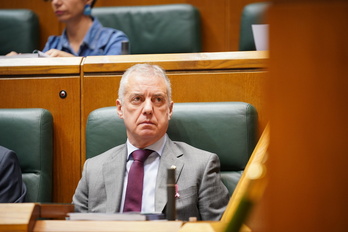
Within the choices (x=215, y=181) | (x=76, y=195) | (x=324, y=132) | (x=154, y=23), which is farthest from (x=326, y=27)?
(x=154, y=23)

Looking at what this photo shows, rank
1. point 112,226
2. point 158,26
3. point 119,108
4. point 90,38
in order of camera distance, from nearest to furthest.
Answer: point 112,226, point 119,108, point 90,38, point 158,26

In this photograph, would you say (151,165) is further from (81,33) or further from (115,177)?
(81,33)

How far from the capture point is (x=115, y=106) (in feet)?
4.62

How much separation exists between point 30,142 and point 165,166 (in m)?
0.35

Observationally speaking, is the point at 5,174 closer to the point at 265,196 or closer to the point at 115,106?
the point at 115,106

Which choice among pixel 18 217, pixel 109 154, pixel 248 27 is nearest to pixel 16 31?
pixel 248 27

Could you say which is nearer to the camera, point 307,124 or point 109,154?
point 307,124

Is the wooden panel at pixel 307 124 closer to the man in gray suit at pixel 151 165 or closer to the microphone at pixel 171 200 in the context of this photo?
the microphone at pixel 171 200

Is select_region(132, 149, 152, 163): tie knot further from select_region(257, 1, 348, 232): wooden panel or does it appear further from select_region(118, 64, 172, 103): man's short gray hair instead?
select_region(257, 1, 348, 232): wooden panel

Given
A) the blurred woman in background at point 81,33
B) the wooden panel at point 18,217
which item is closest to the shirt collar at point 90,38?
the blurred woman in background at point 81,33

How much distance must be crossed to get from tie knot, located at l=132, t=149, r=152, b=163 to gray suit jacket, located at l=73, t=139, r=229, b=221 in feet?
0.08

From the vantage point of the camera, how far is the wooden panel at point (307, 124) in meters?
0.27

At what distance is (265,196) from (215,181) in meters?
0.96

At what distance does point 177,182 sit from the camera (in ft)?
4.01
